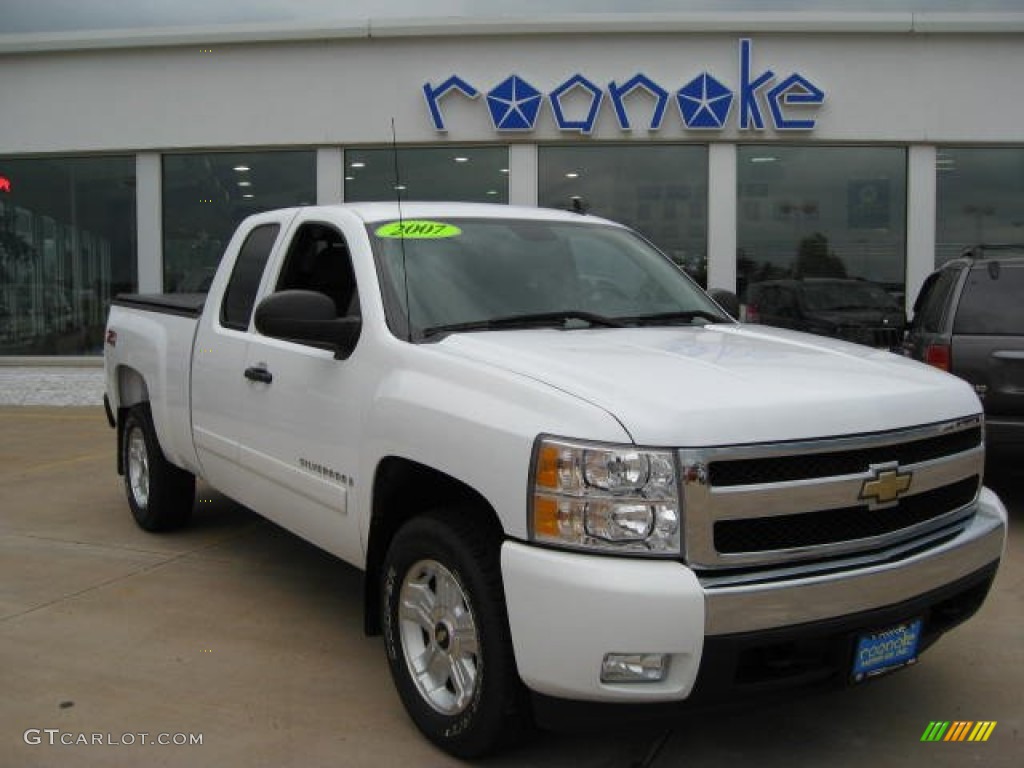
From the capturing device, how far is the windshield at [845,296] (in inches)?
545

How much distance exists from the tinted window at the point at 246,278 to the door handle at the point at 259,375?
46 centimetres

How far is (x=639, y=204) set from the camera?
1441cm

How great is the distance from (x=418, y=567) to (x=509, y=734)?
63 cm

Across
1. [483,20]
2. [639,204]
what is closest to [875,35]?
[639,204]

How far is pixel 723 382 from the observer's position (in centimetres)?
300

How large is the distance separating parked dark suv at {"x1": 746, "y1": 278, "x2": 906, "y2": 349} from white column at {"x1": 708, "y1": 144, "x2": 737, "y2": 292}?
47cm

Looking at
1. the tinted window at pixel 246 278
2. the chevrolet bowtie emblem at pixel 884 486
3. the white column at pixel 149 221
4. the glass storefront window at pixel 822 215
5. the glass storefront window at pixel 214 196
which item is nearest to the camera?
the chevrolet bowtie emblem at pixel 884 486

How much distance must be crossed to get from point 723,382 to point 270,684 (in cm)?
220

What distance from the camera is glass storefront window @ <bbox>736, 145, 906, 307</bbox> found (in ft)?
46.5

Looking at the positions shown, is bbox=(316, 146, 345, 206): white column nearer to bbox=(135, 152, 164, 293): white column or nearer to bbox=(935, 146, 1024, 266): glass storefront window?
bbox=(135, 152, 164, 293): white column

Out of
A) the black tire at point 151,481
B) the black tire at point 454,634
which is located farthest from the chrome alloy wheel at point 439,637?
the black tire at point 151,481

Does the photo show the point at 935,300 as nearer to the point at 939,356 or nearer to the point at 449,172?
the point at 939,356

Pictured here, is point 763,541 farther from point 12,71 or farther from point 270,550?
point 12,71

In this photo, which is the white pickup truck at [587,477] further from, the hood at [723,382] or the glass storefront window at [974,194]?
the glass storefront window at [974,194]
